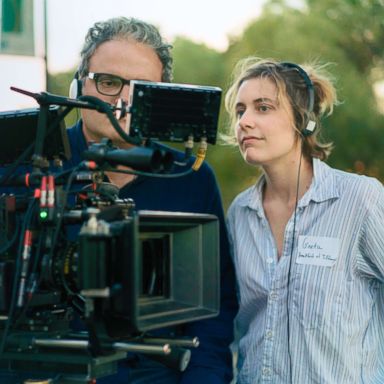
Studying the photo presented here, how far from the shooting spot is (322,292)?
7.12 feet

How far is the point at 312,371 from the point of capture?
215cm

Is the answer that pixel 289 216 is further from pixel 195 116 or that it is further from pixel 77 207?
pixel 77 207

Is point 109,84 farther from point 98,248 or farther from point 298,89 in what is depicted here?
point 98,248

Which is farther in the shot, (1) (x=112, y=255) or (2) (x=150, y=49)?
(2) (x=150, y=49)

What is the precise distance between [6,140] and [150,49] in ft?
2.23

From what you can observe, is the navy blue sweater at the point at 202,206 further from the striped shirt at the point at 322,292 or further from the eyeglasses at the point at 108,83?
the eyeglasses at the point at 108,83

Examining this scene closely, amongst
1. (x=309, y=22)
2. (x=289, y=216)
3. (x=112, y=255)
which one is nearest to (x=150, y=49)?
(x=289, y=216)

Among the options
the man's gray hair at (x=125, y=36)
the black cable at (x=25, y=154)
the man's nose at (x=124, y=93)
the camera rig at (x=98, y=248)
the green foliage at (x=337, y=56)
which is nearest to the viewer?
the camera rig at (x=98, y=248)

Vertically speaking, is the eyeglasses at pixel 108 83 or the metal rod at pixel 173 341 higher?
the eyeglasses at pixel 108 83

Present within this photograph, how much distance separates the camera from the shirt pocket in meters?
2.15

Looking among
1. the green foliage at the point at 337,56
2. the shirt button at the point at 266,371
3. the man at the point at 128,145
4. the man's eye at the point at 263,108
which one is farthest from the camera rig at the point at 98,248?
the green foliage at the point at 337,56

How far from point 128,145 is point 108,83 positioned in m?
0.20

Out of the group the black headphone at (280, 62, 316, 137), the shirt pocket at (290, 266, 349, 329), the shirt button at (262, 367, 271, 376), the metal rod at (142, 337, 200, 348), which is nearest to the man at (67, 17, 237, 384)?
the shirt button at (262, 367, 271, 376)

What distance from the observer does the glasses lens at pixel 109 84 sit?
7.04 ft
